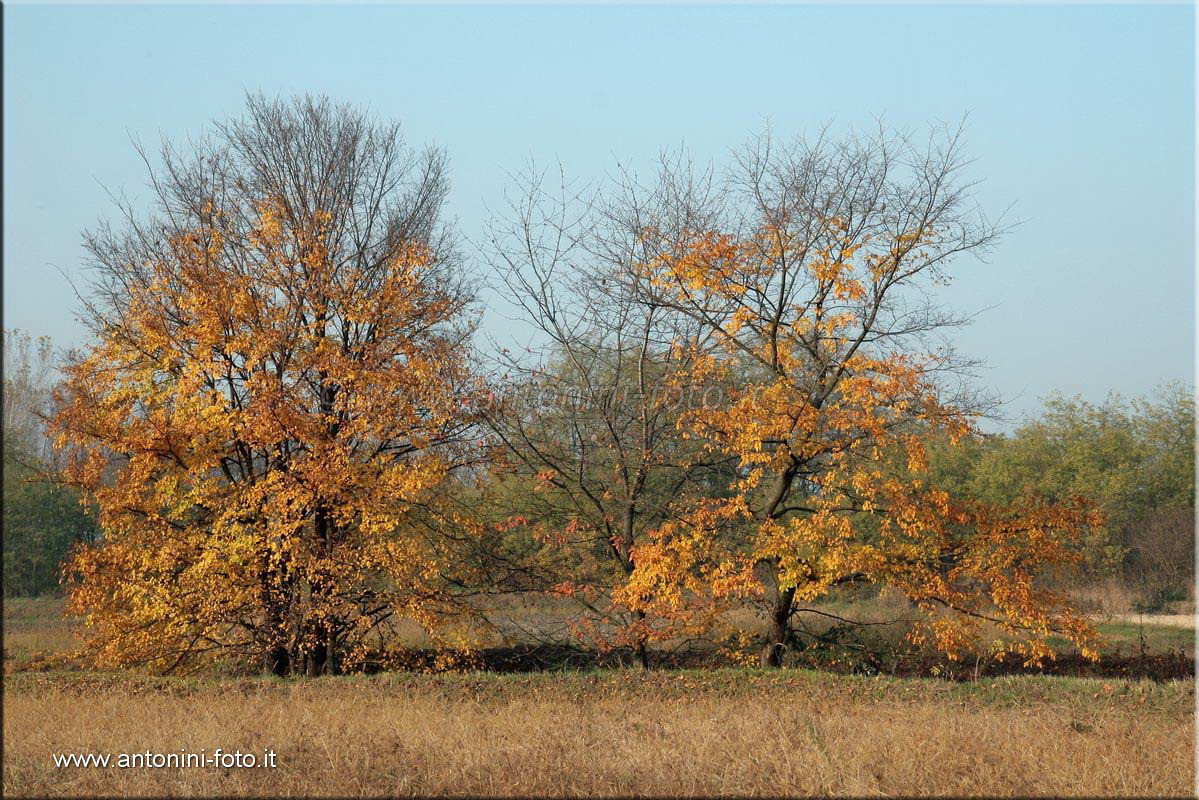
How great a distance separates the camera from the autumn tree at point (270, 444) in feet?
46.0

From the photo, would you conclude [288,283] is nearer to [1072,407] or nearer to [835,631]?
[835,631]

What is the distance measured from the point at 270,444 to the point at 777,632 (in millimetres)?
7995

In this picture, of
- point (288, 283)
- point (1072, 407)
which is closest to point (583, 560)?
point (288, 283)

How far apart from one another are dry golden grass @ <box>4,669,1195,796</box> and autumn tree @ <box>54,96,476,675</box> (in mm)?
2435

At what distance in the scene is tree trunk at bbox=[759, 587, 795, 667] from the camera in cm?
1432

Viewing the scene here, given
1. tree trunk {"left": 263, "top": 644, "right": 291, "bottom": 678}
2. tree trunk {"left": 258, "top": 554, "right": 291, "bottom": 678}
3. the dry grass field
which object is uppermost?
tree trunk {"left": 258, "top": 554, "right": 291, "bottom": 678}

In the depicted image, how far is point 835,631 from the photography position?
15.3 m

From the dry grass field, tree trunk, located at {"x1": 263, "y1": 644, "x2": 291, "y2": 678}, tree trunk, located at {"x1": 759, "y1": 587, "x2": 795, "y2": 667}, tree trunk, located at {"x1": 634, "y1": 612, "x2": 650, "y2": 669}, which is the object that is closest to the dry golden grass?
the dry grass field

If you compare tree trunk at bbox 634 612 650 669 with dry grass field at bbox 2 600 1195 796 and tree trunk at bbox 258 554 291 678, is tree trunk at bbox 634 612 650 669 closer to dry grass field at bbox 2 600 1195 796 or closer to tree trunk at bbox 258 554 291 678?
dry grass field at bbox 2 600 1195 796

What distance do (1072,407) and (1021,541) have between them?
70.7 ft

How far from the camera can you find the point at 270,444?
14.6m

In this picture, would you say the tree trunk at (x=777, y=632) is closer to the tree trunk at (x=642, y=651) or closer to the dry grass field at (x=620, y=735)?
the tree trunk at (x=642, y=651)

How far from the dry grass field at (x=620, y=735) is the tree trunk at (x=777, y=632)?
73.4 inches

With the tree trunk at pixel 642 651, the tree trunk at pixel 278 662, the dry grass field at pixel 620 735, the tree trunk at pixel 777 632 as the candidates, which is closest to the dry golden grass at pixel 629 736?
the dry grass field at pixel 620 735
